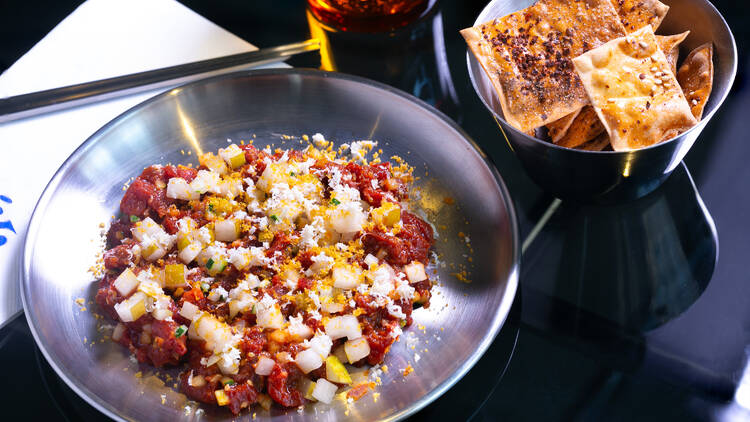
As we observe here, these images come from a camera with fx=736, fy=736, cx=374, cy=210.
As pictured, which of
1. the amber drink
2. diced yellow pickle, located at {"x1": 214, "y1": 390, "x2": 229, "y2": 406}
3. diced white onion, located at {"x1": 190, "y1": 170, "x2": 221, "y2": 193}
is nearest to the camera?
diced yellow pickle, located at {"x1": 214, "y1": 390, "x2": 229, "y2": 406}

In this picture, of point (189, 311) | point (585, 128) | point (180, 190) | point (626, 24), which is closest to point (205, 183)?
point (180, 190)

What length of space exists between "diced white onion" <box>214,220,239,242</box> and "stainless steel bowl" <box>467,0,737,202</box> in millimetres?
498

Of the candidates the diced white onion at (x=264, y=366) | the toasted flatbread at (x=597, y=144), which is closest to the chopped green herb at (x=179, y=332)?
the diced white onion at (x=264, y=366)

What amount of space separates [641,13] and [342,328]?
0.78 m

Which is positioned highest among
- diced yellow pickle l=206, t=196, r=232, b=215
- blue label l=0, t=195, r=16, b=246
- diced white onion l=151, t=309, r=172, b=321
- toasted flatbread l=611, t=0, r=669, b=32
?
toasted flatbread l=611, t=0, r=669, b=32

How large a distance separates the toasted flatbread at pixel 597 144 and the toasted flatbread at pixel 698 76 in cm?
15

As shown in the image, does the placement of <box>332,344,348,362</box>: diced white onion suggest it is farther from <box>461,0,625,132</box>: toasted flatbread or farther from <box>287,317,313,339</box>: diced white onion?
<box>461,0,625,132</box>: toasted flatbread

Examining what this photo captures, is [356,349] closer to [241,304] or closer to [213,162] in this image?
[241,304]

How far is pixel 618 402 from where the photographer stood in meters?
1.21

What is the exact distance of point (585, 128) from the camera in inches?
49.8

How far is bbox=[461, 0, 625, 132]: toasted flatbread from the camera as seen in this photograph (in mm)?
1264

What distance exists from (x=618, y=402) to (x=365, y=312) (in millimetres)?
442

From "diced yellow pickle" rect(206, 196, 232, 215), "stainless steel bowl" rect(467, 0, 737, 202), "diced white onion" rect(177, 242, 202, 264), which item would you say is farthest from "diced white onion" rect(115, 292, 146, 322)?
"stainless steel bowl" rect(467, 0, 737, 202)

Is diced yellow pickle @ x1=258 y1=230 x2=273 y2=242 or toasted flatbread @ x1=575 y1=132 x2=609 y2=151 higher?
toasted flatbread @ x1=575 y1=132 x2=609 y2=151
